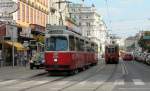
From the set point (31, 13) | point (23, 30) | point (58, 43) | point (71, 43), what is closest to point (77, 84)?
point (58, 43)

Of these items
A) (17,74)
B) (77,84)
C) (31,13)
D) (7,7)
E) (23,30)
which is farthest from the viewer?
(31,13)

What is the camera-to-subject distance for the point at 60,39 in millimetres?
36062

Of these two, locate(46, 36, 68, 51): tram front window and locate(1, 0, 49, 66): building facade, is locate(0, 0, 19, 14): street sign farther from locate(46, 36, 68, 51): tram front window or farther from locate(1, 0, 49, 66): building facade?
locate(1, 0, 49, 66): building facade

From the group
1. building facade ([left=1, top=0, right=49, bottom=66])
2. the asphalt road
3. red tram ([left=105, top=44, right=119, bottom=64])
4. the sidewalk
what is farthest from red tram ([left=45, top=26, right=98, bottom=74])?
red tram ([left=105, top=44, right=119, bottom=64])

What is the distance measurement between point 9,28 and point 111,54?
22.3 m

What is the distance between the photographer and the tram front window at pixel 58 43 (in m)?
36.0

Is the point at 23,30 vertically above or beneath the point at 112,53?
above

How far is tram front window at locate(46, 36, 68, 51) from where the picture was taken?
35969 millimetres

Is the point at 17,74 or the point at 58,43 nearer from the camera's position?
the point at 58,43

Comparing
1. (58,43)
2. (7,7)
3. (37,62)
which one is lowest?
(37,62)

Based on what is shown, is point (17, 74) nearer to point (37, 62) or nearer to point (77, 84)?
point (37, 62)

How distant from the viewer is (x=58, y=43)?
3600 cm

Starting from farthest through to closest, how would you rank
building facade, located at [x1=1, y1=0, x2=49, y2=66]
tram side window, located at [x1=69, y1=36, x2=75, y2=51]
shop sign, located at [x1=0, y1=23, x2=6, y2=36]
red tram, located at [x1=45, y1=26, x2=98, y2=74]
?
building facade, located at [x1=1, y1=0, x2=49, y2=66]
shop sign, located at [x1=0, y1=23, x2=6, y2=36]
tram side window, located at [x1=69, y1=36, x2=75, y2=51]
red tram, located at [x1=45, y1=26, x2=98, y2=74]

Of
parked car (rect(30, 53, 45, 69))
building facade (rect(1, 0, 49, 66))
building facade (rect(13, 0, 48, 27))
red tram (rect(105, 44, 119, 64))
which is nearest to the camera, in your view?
parked car (rect(30, 53, 45, 69))
